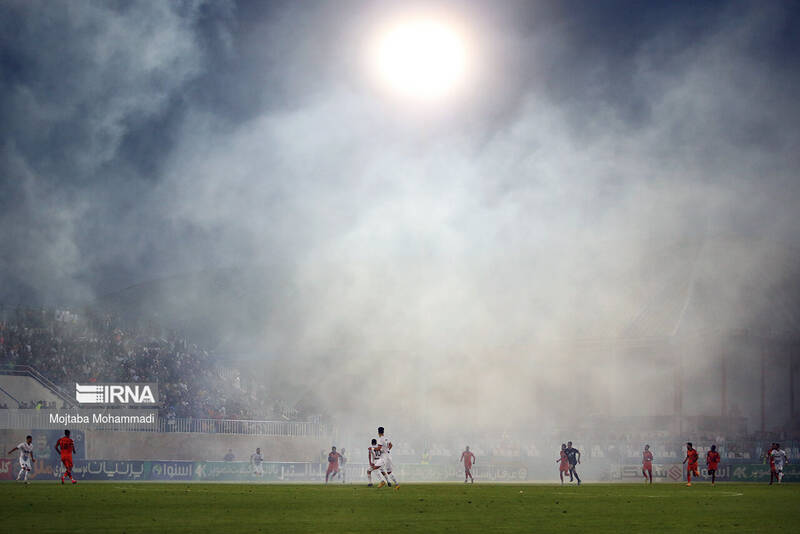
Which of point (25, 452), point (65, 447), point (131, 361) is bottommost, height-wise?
point (25, 452)

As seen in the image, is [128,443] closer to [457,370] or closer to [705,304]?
[457,370]

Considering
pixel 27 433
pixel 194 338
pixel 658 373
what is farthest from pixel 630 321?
pixel 27 433

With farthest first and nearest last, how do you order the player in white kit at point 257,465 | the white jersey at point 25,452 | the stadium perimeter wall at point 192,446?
the stadium perimeter wall at point 192,446
the player in white kit at point 257,465
the white jersey at point 25,452

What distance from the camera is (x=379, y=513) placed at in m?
17.5

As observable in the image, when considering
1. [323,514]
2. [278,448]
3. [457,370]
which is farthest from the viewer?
[457,370]

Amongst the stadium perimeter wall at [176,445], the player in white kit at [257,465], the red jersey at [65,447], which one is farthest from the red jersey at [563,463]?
the red jersey at [65,447]

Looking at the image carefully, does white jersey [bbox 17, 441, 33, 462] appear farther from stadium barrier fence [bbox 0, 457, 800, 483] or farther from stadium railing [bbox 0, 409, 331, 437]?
stadium railing [bbox 0, 409, 331, 437]

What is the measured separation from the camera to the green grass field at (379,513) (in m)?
14.6

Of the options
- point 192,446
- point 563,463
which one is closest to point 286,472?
point 192,446

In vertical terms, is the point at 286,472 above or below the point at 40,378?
below

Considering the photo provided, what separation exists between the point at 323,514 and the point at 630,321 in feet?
156

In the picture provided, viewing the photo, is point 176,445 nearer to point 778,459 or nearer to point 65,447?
point 65,447

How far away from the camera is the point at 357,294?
6750 cm

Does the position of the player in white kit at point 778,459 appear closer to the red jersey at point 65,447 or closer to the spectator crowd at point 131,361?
the spectator crowd at point 131,361
